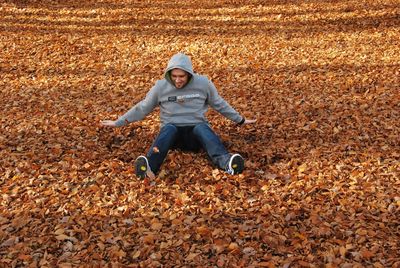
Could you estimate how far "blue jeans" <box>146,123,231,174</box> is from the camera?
202 inches

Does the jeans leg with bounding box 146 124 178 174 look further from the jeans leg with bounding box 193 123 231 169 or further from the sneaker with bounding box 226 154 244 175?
the sneaker with bounding box 226 154 244 175

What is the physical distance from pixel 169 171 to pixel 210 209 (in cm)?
87

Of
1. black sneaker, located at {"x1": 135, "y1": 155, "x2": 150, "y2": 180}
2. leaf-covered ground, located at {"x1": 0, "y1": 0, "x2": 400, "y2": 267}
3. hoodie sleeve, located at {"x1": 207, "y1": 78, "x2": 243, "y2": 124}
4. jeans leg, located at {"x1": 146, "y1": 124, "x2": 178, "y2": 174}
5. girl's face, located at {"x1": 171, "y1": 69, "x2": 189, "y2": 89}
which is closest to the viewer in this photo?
leaf-covered ground, located at {"x1": 0, "y1": 0, "x2": 400, "y2": 267}

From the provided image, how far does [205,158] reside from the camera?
5559 millimetres

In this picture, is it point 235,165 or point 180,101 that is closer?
point 235,165

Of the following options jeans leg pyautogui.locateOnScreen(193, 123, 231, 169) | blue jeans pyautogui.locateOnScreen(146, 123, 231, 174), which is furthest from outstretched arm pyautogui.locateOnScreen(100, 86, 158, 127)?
jeans leg pyautogui.locateOnScreen(193, 123, 231, 169)

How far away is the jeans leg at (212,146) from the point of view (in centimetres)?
518

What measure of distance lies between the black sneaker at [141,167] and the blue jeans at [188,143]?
3.5 inches

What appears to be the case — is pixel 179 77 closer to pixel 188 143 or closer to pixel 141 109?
pixel 141 109

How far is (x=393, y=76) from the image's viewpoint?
8.33m

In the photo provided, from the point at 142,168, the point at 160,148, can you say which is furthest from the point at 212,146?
the point at 142,168

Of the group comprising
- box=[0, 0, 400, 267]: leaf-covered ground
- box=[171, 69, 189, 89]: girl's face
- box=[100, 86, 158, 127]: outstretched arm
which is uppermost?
box=[171, 69, 189, 89]: girl's face

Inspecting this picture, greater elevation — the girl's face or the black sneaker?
the girl's face

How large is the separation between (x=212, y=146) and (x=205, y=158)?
34 cm
